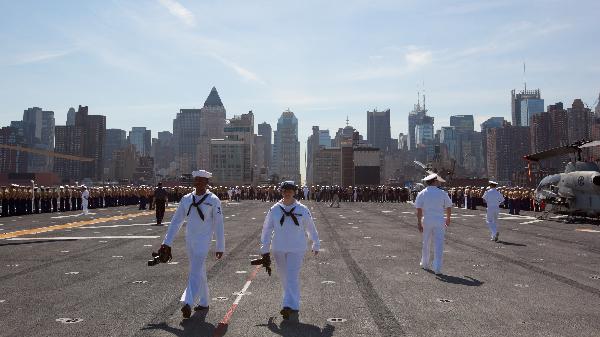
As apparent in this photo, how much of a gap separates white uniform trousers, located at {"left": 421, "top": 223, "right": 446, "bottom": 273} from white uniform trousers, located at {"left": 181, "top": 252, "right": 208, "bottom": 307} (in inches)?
230

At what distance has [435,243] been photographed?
1234 cm

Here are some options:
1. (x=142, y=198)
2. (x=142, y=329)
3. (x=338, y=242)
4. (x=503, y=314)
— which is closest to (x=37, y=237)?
(x=338, y=242)

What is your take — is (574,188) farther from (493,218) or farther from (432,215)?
(432,215)

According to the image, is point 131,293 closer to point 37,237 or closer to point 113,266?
point 113,266

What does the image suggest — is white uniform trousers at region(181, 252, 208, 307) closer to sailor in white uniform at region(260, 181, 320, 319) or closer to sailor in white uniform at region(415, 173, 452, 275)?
sailor in white uniform at region(260, 181, 320, 319)

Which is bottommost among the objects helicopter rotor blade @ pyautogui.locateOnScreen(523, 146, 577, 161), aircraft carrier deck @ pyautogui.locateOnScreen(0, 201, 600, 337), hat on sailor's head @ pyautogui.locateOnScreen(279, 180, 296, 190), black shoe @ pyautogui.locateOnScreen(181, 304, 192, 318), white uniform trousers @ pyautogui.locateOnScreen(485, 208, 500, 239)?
aircraft carrier deck @ pyautogui.locateOnScreen(0, 201, 600, 337)

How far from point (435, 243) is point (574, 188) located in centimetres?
1940

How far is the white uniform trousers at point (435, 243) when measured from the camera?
39.2 ft

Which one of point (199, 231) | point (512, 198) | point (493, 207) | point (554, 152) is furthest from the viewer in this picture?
point (512, 198)

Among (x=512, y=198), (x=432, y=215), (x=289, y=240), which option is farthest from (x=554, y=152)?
(x=289, y=240)

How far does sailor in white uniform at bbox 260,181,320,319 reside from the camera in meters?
7.88

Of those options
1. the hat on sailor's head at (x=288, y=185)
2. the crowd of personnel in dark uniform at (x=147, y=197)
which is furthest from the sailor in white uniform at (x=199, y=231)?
the crowd of personnel in dark uniform at (x=147, y=197)

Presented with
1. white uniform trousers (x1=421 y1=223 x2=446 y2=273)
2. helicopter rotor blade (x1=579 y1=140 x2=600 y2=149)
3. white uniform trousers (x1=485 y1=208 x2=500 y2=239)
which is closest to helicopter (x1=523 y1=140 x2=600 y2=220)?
helicopter rotor blade (x1=579 y1=140 x2=600 y2=149)

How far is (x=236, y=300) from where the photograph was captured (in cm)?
894
